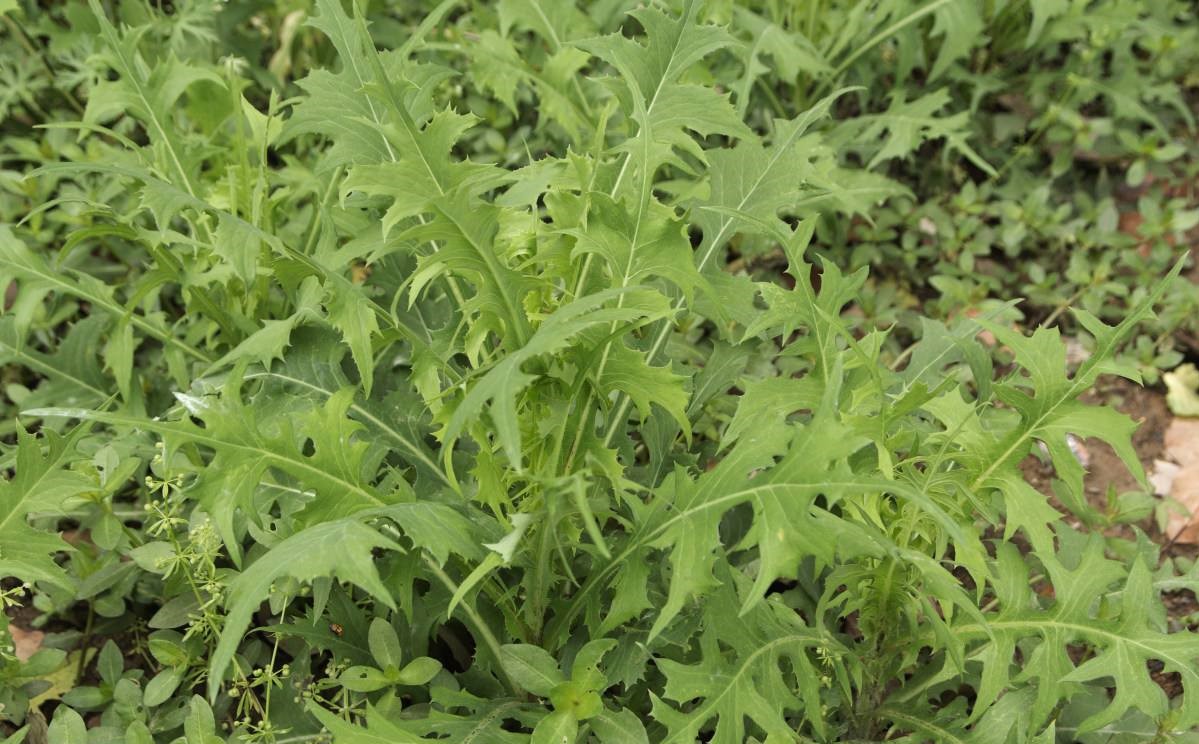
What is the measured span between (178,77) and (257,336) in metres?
0.81

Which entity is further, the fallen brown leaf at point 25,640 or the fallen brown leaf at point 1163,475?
the fallen brown leaf at point 1163,475

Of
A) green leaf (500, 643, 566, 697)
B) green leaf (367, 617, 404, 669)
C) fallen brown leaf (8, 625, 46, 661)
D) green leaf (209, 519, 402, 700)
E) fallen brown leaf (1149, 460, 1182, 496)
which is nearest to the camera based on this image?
green leaf (209, 519, 402, 700)

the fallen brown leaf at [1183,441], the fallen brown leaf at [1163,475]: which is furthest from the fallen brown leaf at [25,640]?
the fallen brown leaf at [1183,441]

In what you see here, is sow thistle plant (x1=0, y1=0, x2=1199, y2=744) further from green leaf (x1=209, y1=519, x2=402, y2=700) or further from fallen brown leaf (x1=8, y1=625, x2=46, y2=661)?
fallen brown leaf (x1=8, y1=625, x2=46, y2=661)

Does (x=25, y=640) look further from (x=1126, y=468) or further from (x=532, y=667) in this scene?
(x=1126, y=468)

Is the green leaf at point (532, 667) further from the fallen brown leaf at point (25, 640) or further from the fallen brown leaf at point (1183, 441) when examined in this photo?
the fallen brown leaf at point (1183, 441)

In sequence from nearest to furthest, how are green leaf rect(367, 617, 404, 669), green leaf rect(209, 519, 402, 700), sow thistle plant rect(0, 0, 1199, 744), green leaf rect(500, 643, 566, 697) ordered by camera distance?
1. green leaf rect(209, 519, 402, 700)
2. sow thistle plant rect(0, 0, 1199, 744)
3. green leaf rect(500, 643, 566, 697)
4. green leaf rect(367, 617, 404, 669)

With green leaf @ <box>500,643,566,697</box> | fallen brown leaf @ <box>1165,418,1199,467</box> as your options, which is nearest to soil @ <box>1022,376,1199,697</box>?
fallen brown leaf @ <box>1165,418,1199,467</box>

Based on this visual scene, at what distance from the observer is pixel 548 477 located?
150 cm

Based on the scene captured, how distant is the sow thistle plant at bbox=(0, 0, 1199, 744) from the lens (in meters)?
1.52

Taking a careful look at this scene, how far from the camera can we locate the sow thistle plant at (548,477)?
59.9 inches

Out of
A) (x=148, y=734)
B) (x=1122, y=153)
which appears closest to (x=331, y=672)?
(x=148, y=734)

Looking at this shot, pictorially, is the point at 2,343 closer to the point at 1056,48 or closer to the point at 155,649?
the point at 155,649

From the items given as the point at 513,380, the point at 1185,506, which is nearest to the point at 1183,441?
the point at 1185,506
